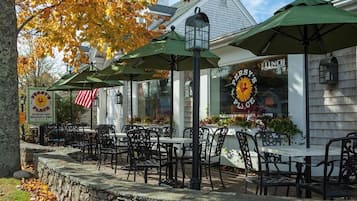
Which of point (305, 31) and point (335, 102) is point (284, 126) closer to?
point (335, 102)

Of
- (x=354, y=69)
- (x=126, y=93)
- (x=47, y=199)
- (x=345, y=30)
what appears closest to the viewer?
(x=345, y=30)

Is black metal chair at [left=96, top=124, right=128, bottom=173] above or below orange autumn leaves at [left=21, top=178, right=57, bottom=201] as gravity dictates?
above

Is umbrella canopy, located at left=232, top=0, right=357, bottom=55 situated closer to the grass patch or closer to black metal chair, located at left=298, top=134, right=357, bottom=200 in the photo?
black metal chair, located at left=298, top=134, right=357, bottom=200

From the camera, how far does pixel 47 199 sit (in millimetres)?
6145

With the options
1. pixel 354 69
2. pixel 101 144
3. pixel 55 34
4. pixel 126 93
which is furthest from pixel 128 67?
pixel 126 93

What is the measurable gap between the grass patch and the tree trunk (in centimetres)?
45

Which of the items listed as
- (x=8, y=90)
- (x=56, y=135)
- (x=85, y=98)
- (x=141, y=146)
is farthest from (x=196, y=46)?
(x=85, y=98)

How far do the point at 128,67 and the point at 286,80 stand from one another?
139 inches

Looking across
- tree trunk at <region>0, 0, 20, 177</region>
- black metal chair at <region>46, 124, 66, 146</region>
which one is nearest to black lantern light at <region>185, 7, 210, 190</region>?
tree trunk at <region>0, 0, 20, 177</region>

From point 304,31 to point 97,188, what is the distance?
3293 mm

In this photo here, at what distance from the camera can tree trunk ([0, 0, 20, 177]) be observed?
749 centimetres

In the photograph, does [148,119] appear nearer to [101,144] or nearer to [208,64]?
[101,144]

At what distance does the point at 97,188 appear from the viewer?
4426 mm

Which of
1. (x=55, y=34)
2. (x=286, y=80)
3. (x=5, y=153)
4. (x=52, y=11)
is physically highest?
(x=52, y=11)
